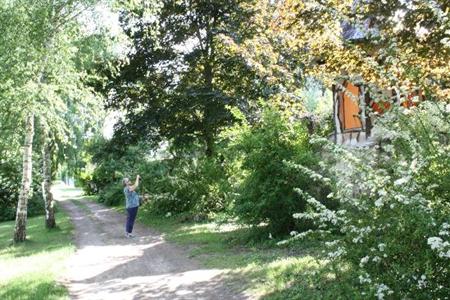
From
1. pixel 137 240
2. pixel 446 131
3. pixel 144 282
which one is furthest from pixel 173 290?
pixel 137 240

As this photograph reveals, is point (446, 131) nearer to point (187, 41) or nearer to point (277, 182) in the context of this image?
point (277, 182)

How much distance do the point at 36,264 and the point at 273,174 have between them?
18.9ft

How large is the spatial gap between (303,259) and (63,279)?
4635 millimetres

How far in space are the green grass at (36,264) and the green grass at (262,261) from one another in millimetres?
2989

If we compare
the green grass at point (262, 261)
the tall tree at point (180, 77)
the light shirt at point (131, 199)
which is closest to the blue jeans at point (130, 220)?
the light shirt at point (131, 199)

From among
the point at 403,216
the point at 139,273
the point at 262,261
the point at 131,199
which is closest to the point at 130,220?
the point at 131,199

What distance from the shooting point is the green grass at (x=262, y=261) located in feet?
23.1

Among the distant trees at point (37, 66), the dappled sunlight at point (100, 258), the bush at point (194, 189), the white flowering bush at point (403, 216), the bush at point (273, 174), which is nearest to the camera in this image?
the white flowering bush at point (403, 216)

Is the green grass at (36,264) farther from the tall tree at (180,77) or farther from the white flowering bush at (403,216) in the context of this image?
the tall tree at (180,77)

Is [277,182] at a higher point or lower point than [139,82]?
lower

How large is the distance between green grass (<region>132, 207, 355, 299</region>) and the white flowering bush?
0.74m

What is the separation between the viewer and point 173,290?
8.20 m

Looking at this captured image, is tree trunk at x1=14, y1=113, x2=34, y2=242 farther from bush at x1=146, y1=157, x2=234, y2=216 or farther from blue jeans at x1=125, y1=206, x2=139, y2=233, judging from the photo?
bush at x1=146, y1=157, x2=234, y2=216

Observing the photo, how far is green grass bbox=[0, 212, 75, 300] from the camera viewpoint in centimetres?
834
